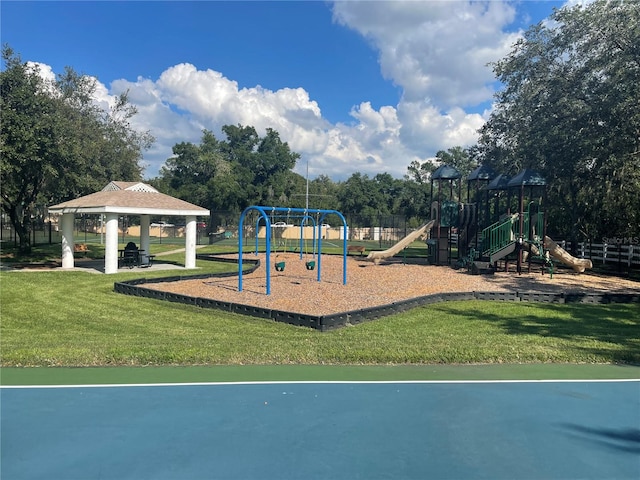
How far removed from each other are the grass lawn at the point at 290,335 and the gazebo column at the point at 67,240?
5952 mm

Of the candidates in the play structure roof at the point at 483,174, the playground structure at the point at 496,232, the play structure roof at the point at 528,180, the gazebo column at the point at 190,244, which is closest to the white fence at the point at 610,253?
the playground structure at the point at 496,232

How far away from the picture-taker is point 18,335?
28.7 ft

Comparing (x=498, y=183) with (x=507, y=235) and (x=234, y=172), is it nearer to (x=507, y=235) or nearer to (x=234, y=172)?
(x=507, y=235)

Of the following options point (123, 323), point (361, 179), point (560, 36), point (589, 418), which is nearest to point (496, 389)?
point (589, 418)

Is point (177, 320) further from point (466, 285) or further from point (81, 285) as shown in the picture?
point (466, 285)

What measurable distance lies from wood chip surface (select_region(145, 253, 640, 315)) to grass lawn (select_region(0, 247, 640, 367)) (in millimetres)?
1245

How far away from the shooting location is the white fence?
2295 cm

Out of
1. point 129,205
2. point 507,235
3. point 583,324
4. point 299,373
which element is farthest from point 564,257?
point 129,205

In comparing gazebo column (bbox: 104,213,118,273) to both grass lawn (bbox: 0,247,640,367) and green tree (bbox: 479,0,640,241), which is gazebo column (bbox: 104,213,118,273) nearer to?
grass lawn (bbox: 0,247,640,367)

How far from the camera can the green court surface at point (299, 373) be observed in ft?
19.7

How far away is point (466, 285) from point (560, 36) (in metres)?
14.2

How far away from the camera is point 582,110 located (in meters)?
19.4

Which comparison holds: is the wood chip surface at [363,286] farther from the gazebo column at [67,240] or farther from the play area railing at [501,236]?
the gazebo column at [67,240]

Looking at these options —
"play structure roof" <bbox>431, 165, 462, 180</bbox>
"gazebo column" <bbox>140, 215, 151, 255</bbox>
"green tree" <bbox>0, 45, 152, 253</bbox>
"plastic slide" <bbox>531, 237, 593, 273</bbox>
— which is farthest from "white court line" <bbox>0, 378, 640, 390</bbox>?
"play structure roof" <bbox>431, 165, 462, 180</bbox>
